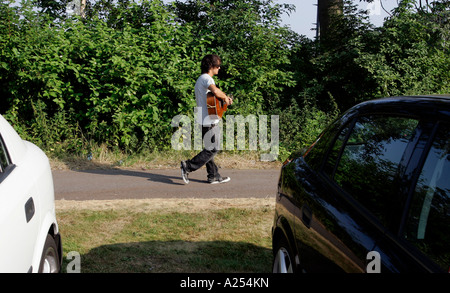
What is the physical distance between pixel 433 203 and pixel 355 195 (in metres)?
0.57

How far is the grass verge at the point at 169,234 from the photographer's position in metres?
4.62

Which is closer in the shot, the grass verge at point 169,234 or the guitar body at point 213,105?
the grass verge at point 169,234

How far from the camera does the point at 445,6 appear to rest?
37.2ft

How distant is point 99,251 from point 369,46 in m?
8.52

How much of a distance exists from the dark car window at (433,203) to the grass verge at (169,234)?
8.53ft

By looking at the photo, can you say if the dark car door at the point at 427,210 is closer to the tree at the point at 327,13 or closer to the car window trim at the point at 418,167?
the car window trim at the point at 418,167

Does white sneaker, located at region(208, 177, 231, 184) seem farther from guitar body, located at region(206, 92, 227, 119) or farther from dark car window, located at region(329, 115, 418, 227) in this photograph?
dark car window, located at region(329, 115, 418, 227)

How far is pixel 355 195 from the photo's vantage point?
104 inches
